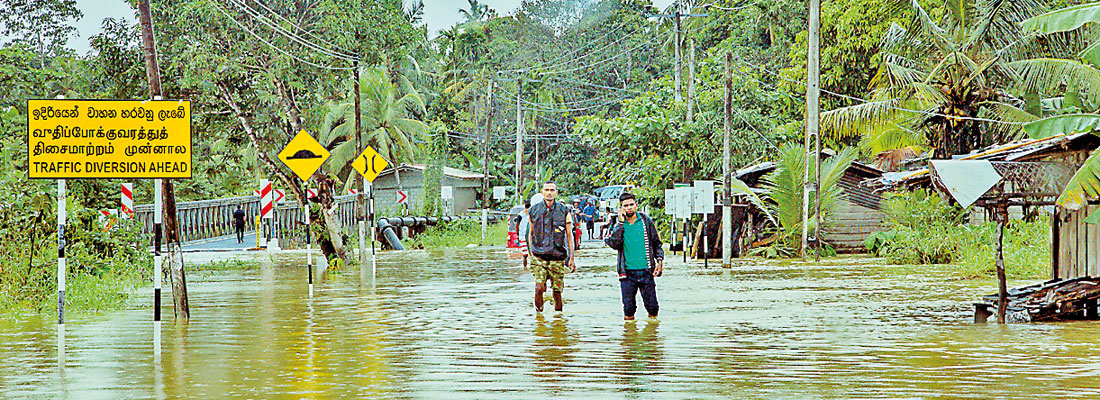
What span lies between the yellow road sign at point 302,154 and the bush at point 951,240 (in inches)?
433

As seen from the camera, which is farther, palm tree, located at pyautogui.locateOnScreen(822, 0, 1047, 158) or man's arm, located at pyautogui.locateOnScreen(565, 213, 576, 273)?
palm tree, located at pyautogui.locateOnScreen(822, 0, 1047, 158)

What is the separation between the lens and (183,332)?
13625 millimetres

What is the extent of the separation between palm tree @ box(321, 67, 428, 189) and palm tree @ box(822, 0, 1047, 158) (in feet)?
80.4

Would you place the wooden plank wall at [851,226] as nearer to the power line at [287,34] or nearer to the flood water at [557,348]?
the flood water at [557,348]

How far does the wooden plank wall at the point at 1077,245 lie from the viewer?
1565 centimetres

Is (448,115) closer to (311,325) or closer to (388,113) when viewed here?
(388,113)

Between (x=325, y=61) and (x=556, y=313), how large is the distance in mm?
12459

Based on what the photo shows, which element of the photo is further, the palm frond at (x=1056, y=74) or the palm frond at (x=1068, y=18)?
the palm frond at (x=1056, y=74)

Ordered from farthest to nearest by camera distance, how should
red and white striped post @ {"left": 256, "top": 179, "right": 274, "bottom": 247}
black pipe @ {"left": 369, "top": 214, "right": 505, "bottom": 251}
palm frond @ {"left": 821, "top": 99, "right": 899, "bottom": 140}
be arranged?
black pipe @ {"left": 369, "top": 214, "right": 505, "bottom": 251}, red and white striped post @ {"left": 256, "top": 179, "right": 274, "bottom": 247}, palm frond @ {"left": 821, "top": 99, "right": 899, "bottom": 140}

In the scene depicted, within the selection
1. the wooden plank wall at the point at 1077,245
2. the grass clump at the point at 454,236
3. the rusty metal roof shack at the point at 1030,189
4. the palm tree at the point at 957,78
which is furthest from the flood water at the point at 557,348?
the grass clump at the point at 454,236

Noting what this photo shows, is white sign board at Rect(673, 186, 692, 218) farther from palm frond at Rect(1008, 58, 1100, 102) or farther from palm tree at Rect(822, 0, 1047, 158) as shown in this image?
palm frond at Rect(1008, 58, 1100, 102)

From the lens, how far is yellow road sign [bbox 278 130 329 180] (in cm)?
1934

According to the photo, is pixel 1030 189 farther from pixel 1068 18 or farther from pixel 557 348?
pixel 557 348

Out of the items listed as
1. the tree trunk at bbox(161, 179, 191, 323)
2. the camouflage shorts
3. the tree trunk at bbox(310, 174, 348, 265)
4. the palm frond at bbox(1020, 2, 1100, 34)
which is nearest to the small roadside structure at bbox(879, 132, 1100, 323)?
the palm frond at bbox(1020, 2, 1100, 34)
